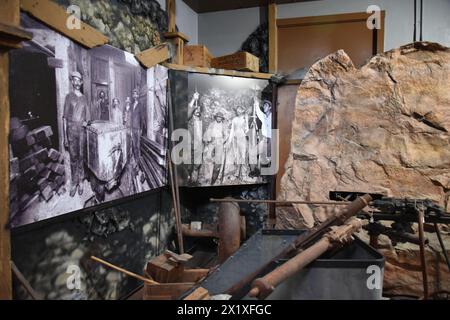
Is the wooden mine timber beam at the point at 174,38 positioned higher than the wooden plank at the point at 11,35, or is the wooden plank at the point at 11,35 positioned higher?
the wooden mine timber beam at the point at 174,38

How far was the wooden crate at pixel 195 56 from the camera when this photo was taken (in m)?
4.46

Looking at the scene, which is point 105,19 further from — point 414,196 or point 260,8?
point 414,196

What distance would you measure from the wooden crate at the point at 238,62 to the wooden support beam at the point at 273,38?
29 centimetres

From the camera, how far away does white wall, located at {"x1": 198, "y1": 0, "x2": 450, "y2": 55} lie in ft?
14.6

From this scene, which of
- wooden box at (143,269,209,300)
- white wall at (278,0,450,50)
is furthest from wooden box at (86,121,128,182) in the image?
white wall at (278,0,450,50)

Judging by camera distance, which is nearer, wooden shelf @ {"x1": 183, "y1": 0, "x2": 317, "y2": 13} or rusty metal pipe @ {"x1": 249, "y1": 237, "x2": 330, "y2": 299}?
rusty metal pipe @ {"x1": 249, "y1": 237, "x2": 330, "y2": 299}

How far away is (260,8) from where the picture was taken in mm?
5145

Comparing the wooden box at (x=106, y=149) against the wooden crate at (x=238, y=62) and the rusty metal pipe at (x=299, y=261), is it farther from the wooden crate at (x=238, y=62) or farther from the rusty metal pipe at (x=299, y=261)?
the rusty metal pipe at (x=299, y=261)

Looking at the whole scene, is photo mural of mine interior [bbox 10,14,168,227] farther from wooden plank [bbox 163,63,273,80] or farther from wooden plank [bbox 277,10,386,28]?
wooden plank [bbox 277,10,386,28]

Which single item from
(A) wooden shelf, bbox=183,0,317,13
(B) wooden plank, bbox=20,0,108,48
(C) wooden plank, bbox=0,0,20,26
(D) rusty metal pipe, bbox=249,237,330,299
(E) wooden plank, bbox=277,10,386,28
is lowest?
(D) rusty metal pipe, bbox=249,237,330,299

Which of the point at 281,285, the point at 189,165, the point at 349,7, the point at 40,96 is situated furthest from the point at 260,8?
the point at 281,285

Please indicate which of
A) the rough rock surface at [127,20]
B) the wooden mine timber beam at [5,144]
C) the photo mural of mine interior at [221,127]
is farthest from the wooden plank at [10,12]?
the photo mural of mine interior at [221,127]

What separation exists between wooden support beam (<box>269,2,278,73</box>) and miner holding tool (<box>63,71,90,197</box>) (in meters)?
2.87

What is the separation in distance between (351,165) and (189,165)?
1966 mm
